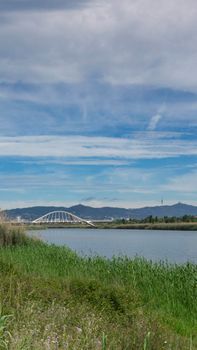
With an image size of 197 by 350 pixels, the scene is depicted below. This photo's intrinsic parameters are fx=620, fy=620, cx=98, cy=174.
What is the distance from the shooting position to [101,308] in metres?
10.3

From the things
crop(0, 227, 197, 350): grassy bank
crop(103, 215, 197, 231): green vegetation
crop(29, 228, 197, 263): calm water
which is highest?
crop(103, 215, 197, 231): green vegetation

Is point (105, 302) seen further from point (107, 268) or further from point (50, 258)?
point (50, 258)

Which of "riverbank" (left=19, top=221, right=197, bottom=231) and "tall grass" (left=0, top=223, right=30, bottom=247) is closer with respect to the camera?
"tall grass" (left=0, top=223, right=30, bottom=247)

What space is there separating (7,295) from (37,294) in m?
0.88

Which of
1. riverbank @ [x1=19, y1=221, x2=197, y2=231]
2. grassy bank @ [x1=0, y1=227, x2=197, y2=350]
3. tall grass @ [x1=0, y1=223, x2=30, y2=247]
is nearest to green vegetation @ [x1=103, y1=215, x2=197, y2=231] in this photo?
riverbank @ [x1=19, y1=221, x2=197, y2=231]

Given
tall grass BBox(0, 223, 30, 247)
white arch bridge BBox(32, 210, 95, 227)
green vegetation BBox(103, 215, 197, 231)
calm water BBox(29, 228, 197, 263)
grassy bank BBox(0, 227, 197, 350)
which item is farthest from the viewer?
green vegetation BBox(103, 215, 197, 231)

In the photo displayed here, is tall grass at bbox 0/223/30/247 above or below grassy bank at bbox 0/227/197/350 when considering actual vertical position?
above

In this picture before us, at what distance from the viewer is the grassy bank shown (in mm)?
6992

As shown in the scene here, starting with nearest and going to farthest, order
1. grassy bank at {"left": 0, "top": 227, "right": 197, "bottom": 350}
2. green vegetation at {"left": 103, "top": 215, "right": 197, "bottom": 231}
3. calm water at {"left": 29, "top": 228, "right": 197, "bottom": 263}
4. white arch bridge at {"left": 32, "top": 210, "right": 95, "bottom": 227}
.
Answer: grassy bank at {"left": 0, "top": 227, "right": 197, "bottom": 350}
calm water at {"left": 29, "top": 228, "right": 197, "bottom": 263}
white arch bridge at {"left": 32, "top": 210, "right": 95, "bottom": 227}
green vegetation at {"left": 103, "top": 215, "right": 197, "bottom": 231}

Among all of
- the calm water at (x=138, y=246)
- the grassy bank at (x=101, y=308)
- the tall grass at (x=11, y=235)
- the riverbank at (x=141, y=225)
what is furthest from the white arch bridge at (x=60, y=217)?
the grassy bank at (x=101, y=308)

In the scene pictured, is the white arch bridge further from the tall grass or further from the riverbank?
the tall grass

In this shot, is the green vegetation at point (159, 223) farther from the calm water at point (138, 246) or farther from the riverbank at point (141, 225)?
the calm water at point (138, 246)

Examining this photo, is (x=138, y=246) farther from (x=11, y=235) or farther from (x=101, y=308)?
(x=101, y=308)

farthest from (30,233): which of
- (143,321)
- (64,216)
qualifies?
(64,216)
